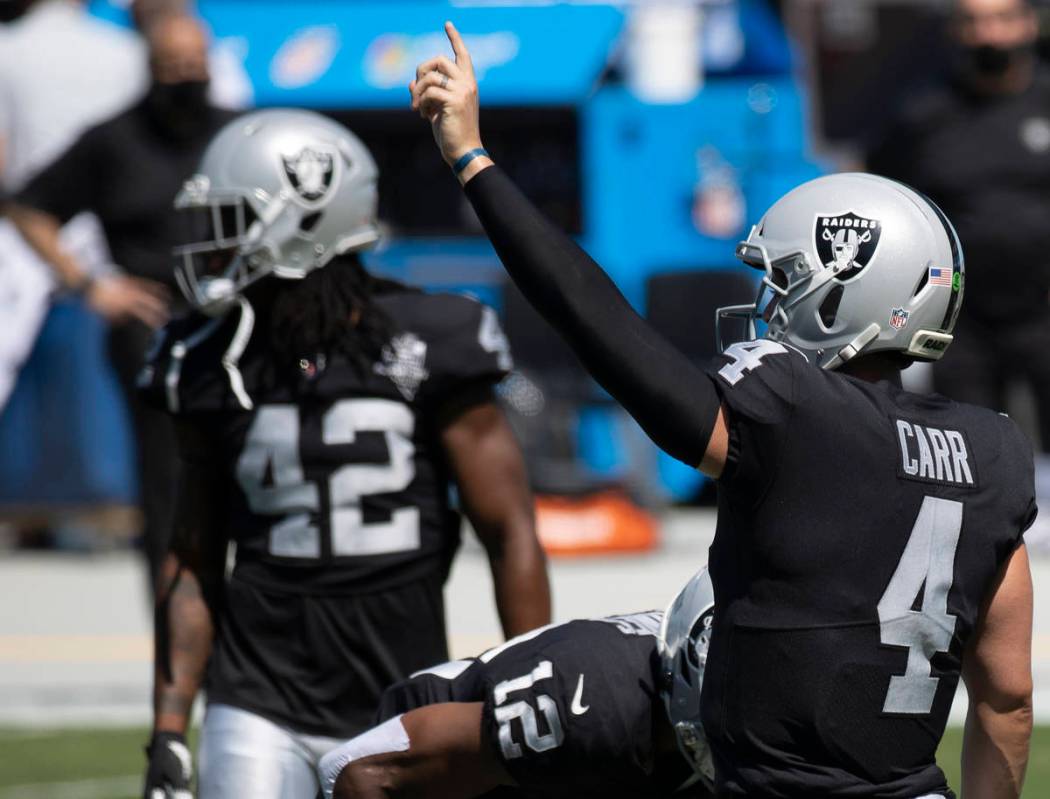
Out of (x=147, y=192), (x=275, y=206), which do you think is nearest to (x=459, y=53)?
(x=275, y=206)

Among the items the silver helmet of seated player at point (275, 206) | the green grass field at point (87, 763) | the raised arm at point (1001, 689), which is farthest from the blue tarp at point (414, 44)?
the raised arm at point (1001, 689)

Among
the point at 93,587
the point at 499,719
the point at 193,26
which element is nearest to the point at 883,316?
the point at 499,719

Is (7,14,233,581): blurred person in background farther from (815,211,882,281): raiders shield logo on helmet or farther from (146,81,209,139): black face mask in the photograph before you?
(815,211,882,281): raiders shield logo on helmet

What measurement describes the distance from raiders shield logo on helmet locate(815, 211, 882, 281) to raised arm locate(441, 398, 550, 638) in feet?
3.49

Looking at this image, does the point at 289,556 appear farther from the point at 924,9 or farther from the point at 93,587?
the point at 924,9

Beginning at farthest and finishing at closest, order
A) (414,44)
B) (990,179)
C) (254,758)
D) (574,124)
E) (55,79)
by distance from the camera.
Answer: (574,124)
(414,44)
(55,79)
(990,179)
(254,758)

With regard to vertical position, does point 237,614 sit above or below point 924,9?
below

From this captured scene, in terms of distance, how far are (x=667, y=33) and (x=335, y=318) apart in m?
7.79

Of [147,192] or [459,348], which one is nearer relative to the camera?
[459,348]

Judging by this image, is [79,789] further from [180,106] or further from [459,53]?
[459,53]

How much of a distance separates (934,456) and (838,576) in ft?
0.71

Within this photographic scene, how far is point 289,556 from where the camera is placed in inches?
149

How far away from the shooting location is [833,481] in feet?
9.10

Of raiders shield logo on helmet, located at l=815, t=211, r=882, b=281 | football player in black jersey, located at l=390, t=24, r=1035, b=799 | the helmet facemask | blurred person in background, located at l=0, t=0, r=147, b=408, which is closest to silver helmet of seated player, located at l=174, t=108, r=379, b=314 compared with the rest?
the helmet facemask
